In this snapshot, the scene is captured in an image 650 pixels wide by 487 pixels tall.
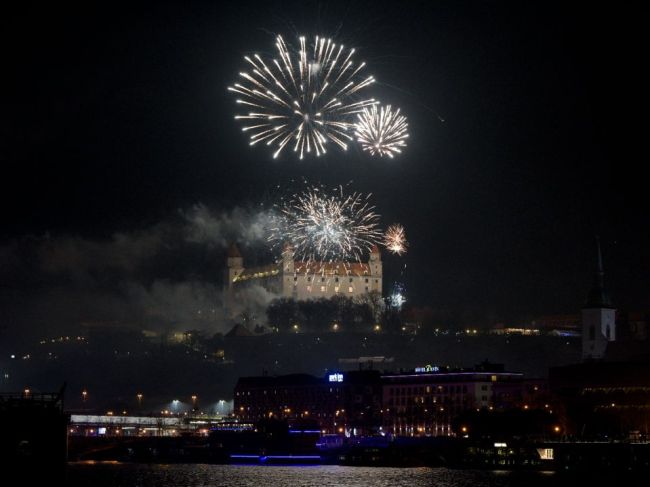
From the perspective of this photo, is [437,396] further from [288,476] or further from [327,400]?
[288,476]

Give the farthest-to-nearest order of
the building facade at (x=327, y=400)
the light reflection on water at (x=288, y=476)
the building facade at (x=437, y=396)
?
the building facade at (x=327, y=400)
the building facade at (x=437, y=396)
the light reflection on water at (x=288, y=476)

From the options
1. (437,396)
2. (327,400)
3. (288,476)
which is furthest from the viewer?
(327,400)

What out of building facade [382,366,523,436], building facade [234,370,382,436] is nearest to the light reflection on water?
building facade [382,366,523,436]

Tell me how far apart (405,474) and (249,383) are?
90.7 meters

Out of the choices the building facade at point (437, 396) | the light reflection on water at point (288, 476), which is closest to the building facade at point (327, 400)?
the building facade at point (437, 396)

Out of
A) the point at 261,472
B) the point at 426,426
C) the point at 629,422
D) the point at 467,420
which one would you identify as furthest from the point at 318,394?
the point at 261,472

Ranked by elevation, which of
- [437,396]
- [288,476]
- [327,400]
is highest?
Answer: [437,396]

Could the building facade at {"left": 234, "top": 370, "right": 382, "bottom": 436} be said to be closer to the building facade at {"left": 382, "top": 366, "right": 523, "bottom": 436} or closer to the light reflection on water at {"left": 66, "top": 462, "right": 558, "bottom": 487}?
the building facade at {"left": 382, "top": 366, "right": 523, "bottom": 436}

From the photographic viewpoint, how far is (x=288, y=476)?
10425 cm

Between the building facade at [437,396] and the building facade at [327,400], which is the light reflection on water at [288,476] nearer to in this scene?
the building facade at [437,396]

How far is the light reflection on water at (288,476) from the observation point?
93875 mm

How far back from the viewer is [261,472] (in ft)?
367

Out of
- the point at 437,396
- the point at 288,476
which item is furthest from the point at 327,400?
the point at 288,476

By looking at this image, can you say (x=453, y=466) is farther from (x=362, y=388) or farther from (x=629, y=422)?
(x=362, y=388)
